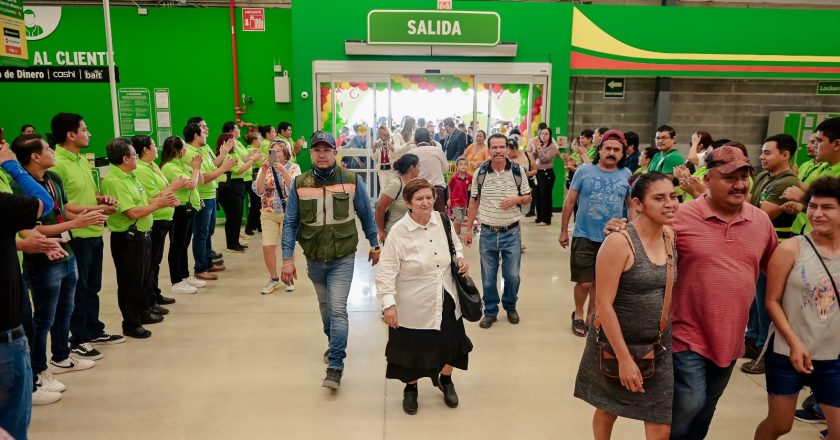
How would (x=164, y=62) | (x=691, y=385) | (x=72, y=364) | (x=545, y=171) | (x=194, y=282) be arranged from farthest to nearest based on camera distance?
(x=164, y=62) → (x=545, y=171) → (x=194, y=282) → (x=72, y=364) → (x=691, y=385)

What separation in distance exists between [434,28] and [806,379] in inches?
329

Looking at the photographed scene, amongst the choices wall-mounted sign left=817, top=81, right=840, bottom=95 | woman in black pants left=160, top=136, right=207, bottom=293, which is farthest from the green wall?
wall-mounted sign left=817, top=81, right=840, bottom=95

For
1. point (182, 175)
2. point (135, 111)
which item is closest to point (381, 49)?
point (135, 111)

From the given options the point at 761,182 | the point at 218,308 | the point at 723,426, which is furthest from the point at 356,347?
the point at 761,182

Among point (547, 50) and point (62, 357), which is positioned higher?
point (547, 50)

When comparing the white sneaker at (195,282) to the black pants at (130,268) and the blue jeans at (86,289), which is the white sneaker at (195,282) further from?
the blue jeans at (86,289)

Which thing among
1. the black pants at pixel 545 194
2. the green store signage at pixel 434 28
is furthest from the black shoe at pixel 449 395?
the green store signage at pixel 434 28

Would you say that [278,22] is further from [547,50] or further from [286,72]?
[547,50]

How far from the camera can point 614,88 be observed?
433 inches

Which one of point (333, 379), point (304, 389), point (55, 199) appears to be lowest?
point (304, 389)

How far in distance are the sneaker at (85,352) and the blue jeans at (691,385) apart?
4.00 m

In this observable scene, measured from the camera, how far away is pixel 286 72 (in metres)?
10.3

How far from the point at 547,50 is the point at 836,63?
5.47 metres

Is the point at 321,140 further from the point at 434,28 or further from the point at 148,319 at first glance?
the point at 434,28
